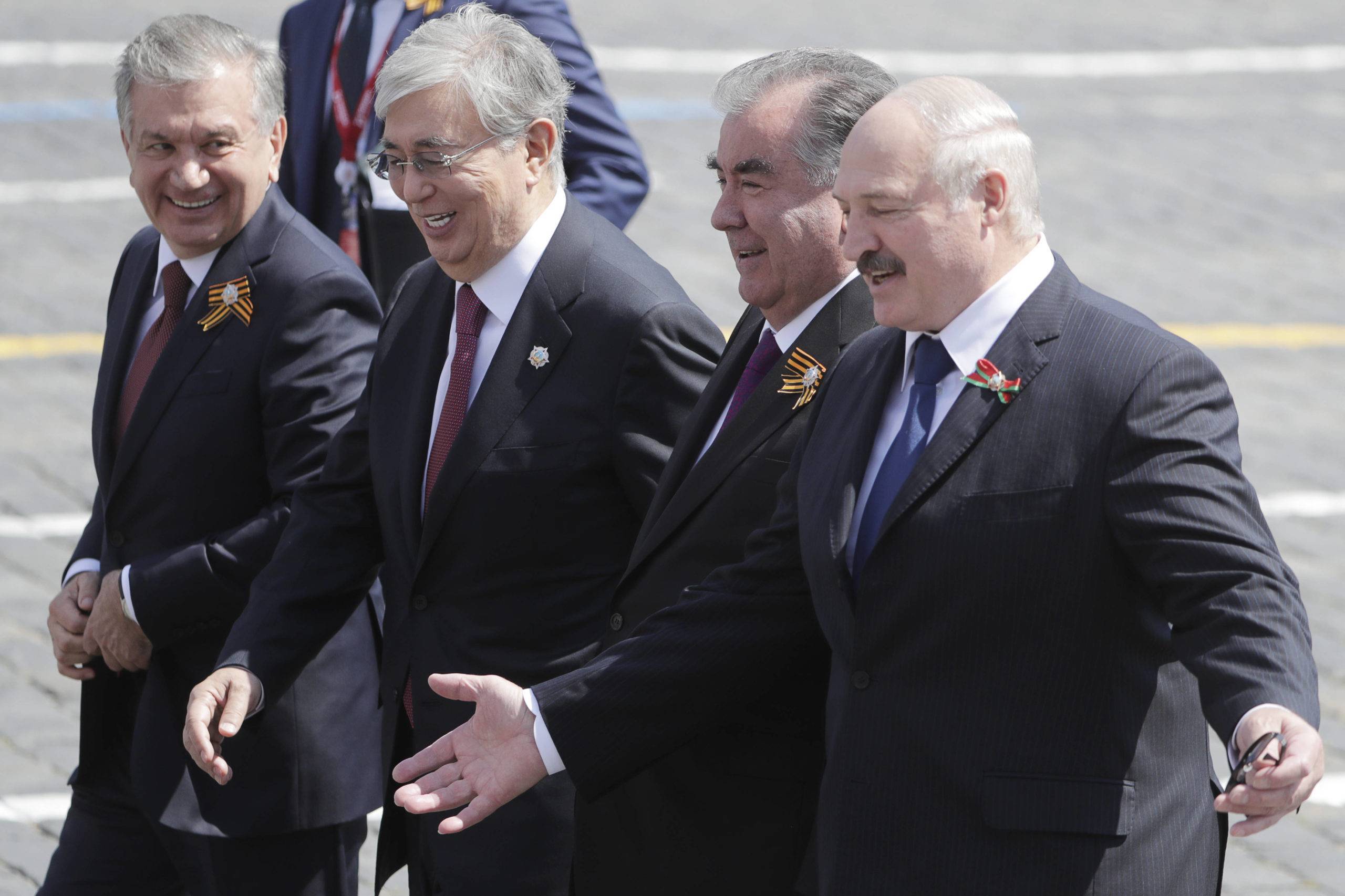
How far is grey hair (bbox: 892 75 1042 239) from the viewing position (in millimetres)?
2961

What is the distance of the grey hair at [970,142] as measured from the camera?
2961 millimetres

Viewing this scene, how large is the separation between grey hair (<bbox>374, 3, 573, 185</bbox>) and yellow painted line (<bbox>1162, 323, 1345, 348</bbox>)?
7311mm

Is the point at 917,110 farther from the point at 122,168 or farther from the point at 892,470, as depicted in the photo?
the point at 122,168

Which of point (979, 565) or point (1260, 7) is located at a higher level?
point (979, 565)

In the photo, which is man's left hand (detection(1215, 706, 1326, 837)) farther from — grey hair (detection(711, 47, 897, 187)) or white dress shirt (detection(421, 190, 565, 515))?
white dress shirt (detection(421, 190, 565, 515))

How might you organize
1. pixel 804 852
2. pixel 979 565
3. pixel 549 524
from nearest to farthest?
pixel 979 565, pixel 804 852, pixel 549 524

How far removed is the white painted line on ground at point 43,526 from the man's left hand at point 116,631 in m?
3.70

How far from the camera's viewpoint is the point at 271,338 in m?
4.25

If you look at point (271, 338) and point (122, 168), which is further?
point (122, 168)

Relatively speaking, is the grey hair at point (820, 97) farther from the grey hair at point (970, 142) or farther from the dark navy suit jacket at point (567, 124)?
the dark navy suit jacket at point (567, 124)

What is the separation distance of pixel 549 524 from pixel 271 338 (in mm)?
835

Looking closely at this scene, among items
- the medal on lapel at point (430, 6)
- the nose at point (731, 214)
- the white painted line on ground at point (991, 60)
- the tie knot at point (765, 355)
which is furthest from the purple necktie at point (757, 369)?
the white painted line on ground at point (991, 60)

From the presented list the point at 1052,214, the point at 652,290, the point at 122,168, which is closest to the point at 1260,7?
the point at 1052,214

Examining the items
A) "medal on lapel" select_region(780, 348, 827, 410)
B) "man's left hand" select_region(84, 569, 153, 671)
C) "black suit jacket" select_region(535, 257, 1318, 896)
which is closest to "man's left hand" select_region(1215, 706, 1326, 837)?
"black suit jacket" select_region(535, 257, 1318, 896)
